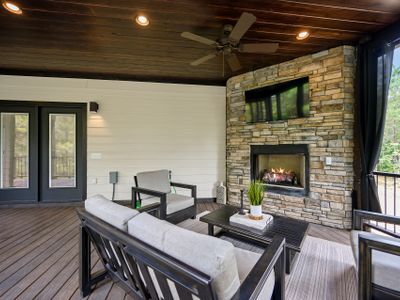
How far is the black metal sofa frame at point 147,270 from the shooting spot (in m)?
0.79

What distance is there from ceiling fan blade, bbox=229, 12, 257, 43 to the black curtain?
2.09m

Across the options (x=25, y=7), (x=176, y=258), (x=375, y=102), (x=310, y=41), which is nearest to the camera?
(x=176, y=258)

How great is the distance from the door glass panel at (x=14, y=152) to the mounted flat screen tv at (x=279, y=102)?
469 centimetres

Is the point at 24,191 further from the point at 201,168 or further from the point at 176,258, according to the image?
the point at 176,258

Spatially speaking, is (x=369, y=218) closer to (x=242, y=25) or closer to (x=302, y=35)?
(x=242, y=25)

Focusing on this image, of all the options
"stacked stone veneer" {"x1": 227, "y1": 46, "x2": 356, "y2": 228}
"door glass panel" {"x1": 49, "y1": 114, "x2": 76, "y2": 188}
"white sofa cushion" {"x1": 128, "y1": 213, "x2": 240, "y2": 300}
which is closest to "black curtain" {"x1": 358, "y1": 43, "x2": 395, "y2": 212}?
"stacked stone veneer" {"x1": 227, "y1": 46, "x2": 356, "y2": 228}

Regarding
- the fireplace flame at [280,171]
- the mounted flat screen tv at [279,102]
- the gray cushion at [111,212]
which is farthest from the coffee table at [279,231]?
the mounted flat screen tv at [279,102]

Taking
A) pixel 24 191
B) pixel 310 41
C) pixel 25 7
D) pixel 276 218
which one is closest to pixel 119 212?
pixel 276 218

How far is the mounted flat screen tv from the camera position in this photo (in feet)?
10.9

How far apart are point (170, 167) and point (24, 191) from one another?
3.03m

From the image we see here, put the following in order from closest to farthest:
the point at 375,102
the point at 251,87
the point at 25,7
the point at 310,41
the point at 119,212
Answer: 1. the point at 119,212
2. the point at 25,7
3. the point at 375,102
4. the point at 310,41
5. the point at 251,87

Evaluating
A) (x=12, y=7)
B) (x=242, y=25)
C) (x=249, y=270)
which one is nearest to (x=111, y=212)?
(x=249, y=270)

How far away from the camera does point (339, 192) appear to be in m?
3.03

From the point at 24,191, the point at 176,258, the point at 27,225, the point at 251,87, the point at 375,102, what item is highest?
the point at 251,87
